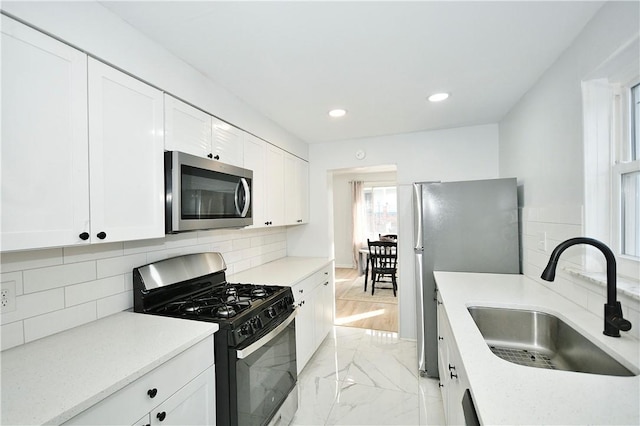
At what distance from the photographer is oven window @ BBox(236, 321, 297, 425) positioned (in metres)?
1.47

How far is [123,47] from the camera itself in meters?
1.31

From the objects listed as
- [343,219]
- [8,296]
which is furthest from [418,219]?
[343,219]

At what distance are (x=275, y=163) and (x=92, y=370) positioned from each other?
2098mm

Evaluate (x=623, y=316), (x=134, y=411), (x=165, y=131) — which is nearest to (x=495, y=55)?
(x=623, y=316)

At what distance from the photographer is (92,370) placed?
98 cm

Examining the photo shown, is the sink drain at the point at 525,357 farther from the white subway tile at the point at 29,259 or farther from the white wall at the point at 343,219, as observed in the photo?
the white wall at the point at 343,219

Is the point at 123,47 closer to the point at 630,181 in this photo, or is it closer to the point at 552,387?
the point at 552,387

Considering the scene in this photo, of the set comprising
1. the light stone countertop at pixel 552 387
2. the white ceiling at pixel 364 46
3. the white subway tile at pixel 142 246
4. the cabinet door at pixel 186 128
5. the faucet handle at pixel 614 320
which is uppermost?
the white ceiling at pixel 364 46

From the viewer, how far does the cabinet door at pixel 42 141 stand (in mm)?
944

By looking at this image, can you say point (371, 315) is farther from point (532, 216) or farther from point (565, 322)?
point (565, 322)

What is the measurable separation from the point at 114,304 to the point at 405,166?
9.48ft

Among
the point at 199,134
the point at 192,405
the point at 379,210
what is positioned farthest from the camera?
the point at 379,210

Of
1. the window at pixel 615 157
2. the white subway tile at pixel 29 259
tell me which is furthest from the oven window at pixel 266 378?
the window at pixel 615 157

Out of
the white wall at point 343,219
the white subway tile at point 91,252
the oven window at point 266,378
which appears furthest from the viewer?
the white wall at point 343,219
